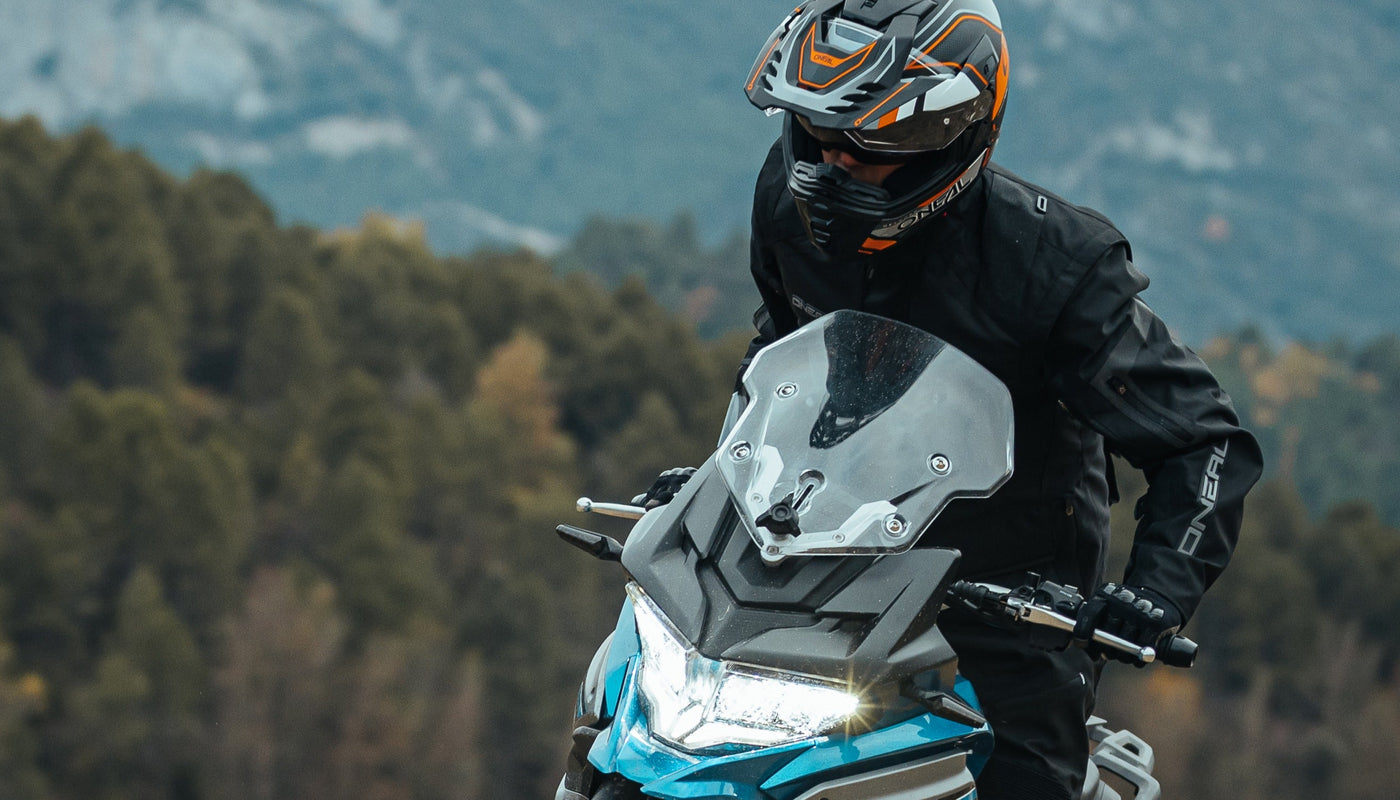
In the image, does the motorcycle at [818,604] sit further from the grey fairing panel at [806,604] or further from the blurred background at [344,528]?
the blurred background at [344,528]

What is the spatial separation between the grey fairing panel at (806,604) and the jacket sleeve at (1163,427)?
799 mm

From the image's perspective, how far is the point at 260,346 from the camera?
93750mm

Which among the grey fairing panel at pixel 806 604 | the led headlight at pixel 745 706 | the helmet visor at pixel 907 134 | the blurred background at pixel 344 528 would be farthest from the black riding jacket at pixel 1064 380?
the blurred background at pixel 344 528

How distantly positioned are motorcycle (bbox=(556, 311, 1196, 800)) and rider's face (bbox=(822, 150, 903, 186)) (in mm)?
523

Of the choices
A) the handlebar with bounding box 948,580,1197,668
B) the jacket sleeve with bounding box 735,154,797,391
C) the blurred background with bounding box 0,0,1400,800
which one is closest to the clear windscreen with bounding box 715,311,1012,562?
the handlebar with bounding box 948,580,1197,668

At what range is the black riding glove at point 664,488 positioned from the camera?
4.70 meters

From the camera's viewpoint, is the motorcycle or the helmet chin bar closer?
the motorcycle

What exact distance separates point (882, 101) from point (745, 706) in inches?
60.2

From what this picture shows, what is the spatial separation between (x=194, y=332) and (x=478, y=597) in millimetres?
26361

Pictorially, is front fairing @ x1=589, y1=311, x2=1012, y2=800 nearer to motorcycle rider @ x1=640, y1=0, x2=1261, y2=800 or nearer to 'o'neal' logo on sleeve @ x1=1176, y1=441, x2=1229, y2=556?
motorcycle rider @ x1=640, y1=0, x2=1261, y2=800

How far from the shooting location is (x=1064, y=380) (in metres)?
4.56

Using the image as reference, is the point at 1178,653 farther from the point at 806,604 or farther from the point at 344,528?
the point at 344,528

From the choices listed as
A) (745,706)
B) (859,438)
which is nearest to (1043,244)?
(859,438)

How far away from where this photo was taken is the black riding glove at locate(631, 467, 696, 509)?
4.70 metres
